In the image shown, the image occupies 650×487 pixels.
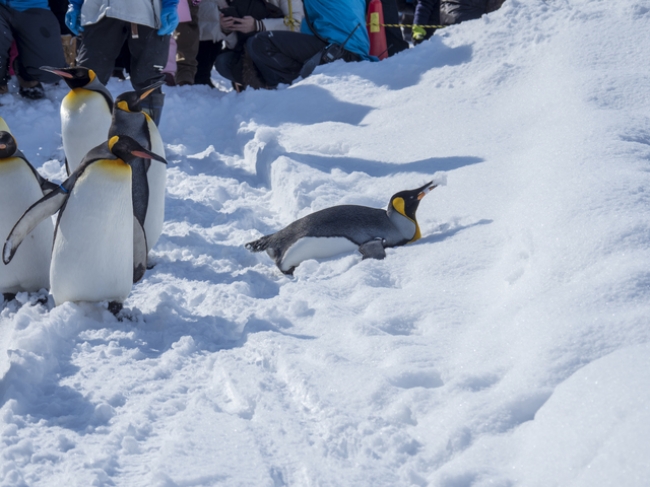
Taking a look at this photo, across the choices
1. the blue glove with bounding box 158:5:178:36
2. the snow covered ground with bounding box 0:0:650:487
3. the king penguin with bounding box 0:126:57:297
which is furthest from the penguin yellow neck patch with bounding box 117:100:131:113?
the blue glove with bounding box 158:5:178:36

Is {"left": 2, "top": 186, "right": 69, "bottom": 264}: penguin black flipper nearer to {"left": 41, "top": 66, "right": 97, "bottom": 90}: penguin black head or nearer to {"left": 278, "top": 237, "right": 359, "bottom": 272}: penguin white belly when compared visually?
{"left": 278, "top": 237, "right": 359, "bottom": 272}: penguin white belly

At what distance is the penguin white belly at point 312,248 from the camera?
350 centimetres

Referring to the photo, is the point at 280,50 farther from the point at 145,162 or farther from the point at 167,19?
the point at 145,162

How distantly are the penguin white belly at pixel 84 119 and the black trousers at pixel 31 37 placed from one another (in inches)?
104

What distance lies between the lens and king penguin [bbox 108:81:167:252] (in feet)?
12.0

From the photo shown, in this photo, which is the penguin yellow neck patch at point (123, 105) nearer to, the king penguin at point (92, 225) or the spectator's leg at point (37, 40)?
the king penguin at point (92, 225)

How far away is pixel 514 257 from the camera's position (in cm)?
287

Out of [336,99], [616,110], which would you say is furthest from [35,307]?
[336,99]

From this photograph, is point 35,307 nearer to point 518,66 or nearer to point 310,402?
point 310,402

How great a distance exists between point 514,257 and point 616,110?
69.0 inches

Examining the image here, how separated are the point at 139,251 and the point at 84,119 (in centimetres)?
113

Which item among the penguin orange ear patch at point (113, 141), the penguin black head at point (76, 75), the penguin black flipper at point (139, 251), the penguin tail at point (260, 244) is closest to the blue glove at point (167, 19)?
the penguin black head at point (76, 75)

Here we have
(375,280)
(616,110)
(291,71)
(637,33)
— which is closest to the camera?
(375,280)

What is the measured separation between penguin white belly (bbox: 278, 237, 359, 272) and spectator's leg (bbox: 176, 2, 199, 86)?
464 cm
